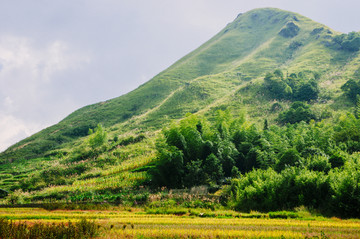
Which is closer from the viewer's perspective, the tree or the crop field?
the crop field

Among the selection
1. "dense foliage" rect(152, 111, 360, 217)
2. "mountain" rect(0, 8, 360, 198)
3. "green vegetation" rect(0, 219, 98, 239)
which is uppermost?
"mountain" rect(0, 8, 360, 198)

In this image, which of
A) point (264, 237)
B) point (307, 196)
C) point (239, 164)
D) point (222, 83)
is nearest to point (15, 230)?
point (264, 237)

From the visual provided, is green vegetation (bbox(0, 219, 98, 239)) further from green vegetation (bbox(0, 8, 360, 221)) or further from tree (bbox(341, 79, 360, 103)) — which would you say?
tree (bbox(341, 79, 360, 103))

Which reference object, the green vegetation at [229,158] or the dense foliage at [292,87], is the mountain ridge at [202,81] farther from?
the dense foliage at [292,87]

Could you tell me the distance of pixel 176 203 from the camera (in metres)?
17.5

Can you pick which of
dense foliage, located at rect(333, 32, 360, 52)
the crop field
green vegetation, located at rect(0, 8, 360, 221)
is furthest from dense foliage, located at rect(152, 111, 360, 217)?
dense foliage, located at rect(333, 32, 360, 52)

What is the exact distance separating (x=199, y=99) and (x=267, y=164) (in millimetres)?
50545

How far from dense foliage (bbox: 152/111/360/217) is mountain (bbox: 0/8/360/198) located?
7873 mm

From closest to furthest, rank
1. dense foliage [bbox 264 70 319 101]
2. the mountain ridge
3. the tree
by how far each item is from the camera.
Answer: the tree → dense foliage [bbox 264 70 319 101] → the mountain ridge

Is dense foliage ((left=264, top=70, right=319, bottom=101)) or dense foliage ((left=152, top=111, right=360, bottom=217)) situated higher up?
dense foliage ((left=264, top=70, right=319, bottom=101))

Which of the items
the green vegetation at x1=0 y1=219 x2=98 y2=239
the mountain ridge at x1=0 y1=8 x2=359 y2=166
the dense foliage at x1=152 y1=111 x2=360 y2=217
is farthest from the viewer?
the mountain ridge at x1=0 y1=8 x2=359 y2=166

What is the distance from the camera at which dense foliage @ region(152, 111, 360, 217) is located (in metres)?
14.2

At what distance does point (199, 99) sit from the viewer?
71062 millimetres

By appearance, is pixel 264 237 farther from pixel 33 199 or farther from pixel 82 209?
pixel 33 199
